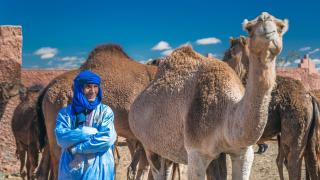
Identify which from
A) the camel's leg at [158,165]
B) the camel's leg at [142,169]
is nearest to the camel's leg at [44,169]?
the camel's leg at [142,169]

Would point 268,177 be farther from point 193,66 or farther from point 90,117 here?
point 90,117

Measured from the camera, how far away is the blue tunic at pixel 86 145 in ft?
13.0

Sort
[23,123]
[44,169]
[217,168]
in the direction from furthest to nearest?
[23,123] → [44,169] → [217,168]

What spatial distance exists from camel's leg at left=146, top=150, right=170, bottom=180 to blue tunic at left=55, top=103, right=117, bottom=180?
2.42 meters

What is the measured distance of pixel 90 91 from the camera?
13.3 feet

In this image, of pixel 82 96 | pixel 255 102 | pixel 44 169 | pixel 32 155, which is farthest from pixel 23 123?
pixel 255 102

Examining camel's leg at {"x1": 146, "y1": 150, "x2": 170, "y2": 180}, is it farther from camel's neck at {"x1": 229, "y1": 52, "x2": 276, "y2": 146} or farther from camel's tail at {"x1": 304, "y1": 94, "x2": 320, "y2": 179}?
camel's tail at {"x1": 304, "y1": 94, "x2": 320, "y2": 179}

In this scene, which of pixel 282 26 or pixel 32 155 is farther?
pixel 32 155

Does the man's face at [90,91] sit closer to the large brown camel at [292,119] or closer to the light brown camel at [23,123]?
the large brown camel at [292,119]

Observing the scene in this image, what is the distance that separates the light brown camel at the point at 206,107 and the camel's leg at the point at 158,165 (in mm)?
13

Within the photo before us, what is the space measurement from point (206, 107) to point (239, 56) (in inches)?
120

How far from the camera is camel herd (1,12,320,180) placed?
4.29 meters

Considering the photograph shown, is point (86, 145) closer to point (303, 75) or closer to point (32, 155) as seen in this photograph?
point (32, 155)

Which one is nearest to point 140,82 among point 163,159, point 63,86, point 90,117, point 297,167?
point 63,86
